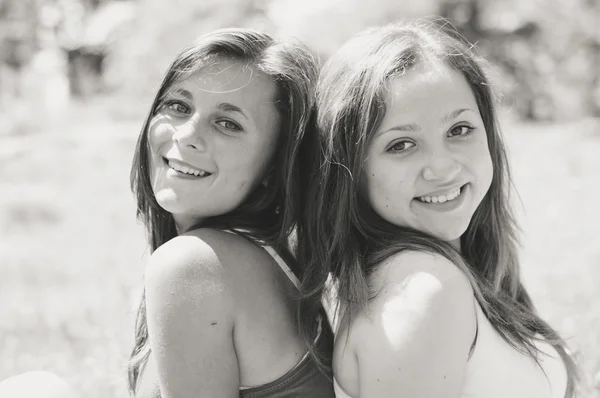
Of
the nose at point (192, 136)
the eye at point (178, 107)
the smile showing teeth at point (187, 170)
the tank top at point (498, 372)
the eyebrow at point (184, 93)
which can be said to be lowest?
the tank top at point (498, 372)

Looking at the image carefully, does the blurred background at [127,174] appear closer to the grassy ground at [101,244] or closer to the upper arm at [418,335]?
the grassy ground at [101,244]

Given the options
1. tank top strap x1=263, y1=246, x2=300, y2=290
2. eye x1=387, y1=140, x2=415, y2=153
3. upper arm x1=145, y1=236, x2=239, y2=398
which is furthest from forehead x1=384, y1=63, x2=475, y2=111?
upper arm x1=145, y1=236, x2=239, y2=398

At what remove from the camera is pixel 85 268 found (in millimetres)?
5699

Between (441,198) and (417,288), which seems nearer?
(417,288)

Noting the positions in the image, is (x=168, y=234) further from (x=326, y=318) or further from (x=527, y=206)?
(x=527, y=206)

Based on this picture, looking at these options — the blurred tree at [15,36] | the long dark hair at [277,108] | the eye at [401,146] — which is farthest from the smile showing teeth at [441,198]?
the blurred tree at [15,36]

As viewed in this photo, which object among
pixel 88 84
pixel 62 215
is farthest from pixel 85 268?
pixel 88 84

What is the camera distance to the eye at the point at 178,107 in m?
2.21

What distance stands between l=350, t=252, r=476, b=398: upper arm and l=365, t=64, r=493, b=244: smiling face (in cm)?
25

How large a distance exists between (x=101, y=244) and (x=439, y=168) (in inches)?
193

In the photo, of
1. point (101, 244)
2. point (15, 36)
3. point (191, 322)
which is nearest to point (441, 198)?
point (191, 322)

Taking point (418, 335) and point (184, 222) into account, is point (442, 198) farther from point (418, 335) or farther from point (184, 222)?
point (184, 222)

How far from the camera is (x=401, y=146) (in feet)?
6.72

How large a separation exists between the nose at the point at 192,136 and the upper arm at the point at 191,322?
0.34 metres
